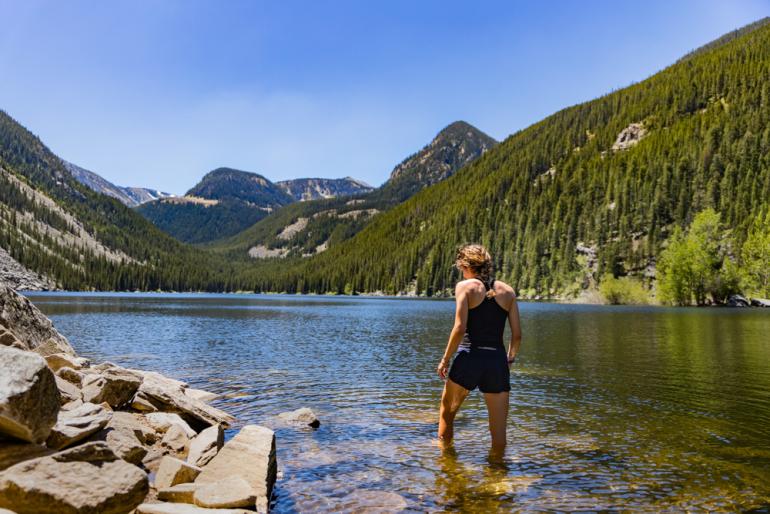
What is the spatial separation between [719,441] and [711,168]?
18601cm

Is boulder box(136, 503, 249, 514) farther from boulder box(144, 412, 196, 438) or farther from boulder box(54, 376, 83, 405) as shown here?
boulder box(54, 376, 83, 405)

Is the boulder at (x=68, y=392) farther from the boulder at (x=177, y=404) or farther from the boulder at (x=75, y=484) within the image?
the boulder at (x=75, y=484)

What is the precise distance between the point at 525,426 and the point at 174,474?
929 centimetres

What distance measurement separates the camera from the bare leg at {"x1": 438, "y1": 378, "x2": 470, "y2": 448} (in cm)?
1024

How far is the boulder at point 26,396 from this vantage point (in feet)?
23.0

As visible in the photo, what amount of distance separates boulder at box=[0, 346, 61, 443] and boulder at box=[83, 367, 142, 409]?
5265 mm

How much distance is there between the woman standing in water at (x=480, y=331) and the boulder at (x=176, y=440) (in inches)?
244

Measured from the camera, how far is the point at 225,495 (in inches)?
303

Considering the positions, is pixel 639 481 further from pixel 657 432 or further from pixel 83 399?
pixel 83 399

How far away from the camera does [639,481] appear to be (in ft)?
31.8

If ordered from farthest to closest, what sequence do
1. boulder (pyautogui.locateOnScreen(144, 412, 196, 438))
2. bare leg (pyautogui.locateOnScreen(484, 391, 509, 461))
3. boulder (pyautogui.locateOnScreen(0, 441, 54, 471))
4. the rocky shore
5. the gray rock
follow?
1. the gray rock
2. boulder (pyautogui.locateOnScreen(144, 412, 196, 438))
3. bare leg (pyautogui.locateOnScreen(484, 391, 509, 461))
4. boulder (pyautogui.locateOnScreen(0, 441, 54, 471))
5. the rocky shore

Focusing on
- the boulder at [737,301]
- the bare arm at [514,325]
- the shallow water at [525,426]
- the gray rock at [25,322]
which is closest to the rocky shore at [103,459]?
the shallow water at [525,426]

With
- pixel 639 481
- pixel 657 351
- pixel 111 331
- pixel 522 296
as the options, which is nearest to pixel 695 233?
pixel 522 296

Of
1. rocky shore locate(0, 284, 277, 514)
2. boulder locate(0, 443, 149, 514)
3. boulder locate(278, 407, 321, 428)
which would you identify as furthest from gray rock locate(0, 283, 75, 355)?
boulder locate(0, 443, 149, 514)
